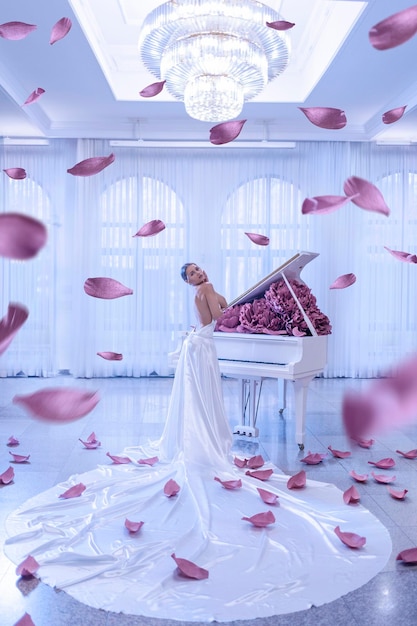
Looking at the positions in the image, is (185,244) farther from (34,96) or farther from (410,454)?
(34,96)

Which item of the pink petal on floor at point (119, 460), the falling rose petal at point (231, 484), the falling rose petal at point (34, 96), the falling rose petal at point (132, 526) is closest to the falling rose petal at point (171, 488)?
the falling rose petal at point (231, 484)

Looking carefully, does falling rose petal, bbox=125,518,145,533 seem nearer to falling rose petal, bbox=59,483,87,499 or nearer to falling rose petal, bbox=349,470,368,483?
falling rose petal, bbox=59,483,87,499

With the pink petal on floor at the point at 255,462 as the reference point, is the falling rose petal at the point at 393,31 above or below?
above

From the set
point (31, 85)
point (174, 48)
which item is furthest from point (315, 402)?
point (31, 85)

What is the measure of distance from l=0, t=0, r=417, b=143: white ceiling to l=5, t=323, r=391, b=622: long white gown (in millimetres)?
3051

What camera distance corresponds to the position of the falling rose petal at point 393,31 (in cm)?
28

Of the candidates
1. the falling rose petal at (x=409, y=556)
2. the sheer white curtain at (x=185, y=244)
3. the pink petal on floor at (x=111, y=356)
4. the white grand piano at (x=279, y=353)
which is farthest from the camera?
the sheer white curtain at (x=185, y=244)

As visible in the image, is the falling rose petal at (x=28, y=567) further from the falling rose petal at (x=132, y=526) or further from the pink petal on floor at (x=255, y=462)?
the pink petal on floor at (x=255, y=462)

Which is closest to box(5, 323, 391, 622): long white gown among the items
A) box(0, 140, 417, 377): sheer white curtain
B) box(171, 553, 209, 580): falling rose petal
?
box(171, 553, 209, 580): falling rose petal

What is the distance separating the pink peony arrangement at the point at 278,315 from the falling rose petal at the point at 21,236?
Answer: 4293 mm

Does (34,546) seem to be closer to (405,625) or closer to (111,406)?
(405,625)

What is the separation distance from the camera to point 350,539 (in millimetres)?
2859

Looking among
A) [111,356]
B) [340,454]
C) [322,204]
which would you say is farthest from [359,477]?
[322,204]

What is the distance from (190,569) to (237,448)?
212cm
